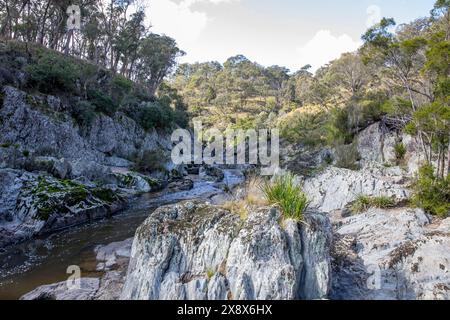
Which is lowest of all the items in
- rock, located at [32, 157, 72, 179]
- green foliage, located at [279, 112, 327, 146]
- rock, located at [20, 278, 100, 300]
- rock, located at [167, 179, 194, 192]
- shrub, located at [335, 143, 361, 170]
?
rock, located at [20, 278, 100, 300]

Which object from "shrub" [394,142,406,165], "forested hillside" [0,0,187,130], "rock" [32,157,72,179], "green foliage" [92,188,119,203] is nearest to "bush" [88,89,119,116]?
"forested hillside" [0,0,187,130]

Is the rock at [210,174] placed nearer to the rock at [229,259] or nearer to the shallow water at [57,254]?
the shallow water at [57,254]

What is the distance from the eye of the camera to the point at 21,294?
6887 mm

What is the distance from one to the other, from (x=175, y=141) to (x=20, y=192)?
3003 cm

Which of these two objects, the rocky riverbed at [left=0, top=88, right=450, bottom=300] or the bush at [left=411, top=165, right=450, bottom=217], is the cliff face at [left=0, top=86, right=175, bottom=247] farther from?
the bush at [left=411, top=165, right=450, bottom=217]

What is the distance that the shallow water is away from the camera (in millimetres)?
7588

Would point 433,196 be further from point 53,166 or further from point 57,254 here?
point 53,166

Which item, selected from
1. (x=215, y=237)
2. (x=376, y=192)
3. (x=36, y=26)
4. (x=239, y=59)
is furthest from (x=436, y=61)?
(x=239, y=59)

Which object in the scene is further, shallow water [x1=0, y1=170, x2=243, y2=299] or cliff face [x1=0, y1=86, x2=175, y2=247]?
cliff face [x1=0, y1=86, x2=175, y2=247]

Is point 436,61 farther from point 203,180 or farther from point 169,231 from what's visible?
point 203,180

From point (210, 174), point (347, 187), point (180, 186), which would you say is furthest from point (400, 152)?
point (210, 174)

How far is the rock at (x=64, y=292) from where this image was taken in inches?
257

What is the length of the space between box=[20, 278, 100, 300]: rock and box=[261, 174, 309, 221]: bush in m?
4.27


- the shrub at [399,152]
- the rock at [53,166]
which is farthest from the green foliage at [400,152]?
the rock at [53,166]
